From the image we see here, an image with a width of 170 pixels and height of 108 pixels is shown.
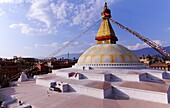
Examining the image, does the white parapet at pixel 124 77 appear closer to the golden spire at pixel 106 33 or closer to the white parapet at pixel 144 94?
the white parapet at pixel 144 94

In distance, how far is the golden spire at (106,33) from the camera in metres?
17.4

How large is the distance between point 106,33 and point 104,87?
369 inches

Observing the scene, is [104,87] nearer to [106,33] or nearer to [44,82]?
[44,82]

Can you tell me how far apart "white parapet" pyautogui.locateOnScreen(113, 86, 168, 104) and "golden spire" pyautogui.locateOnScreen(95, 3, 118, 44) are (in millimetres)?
8477

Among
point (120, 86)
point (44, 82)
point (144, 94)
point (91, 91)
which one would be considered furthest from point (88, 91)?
point (44, 82)

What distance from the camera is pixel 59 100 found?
902 centimetres

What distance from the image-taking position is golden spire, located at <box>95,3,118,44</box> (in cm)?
1739

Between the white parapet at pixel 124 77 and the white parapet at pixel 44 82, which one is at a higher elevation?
the white parapet at pixel 124 77

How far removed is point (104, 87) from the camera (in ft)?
32.0

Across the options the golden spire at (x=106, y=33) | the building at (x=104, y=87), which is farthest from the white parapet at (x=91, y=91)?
the golden spire at (x=106, y=33)

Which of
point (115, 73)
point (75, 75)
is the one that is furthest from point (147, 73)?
point (75, 75)

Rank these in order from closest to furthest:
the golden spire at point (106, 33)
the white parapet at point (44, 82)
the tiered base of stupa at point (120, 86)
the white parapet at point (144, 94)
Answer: the white parapet at point (144, 94)
the tiered base of stupa at point (120, 86)
the white parapet at point (44, 82)
the golden spire at point (106, 33)

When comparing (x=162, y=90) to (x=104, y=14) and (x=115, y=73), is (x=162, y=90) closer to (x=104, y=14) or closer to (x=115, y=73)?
(x=115, y=73)

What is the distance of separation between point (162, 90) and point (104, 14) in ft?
43.6
